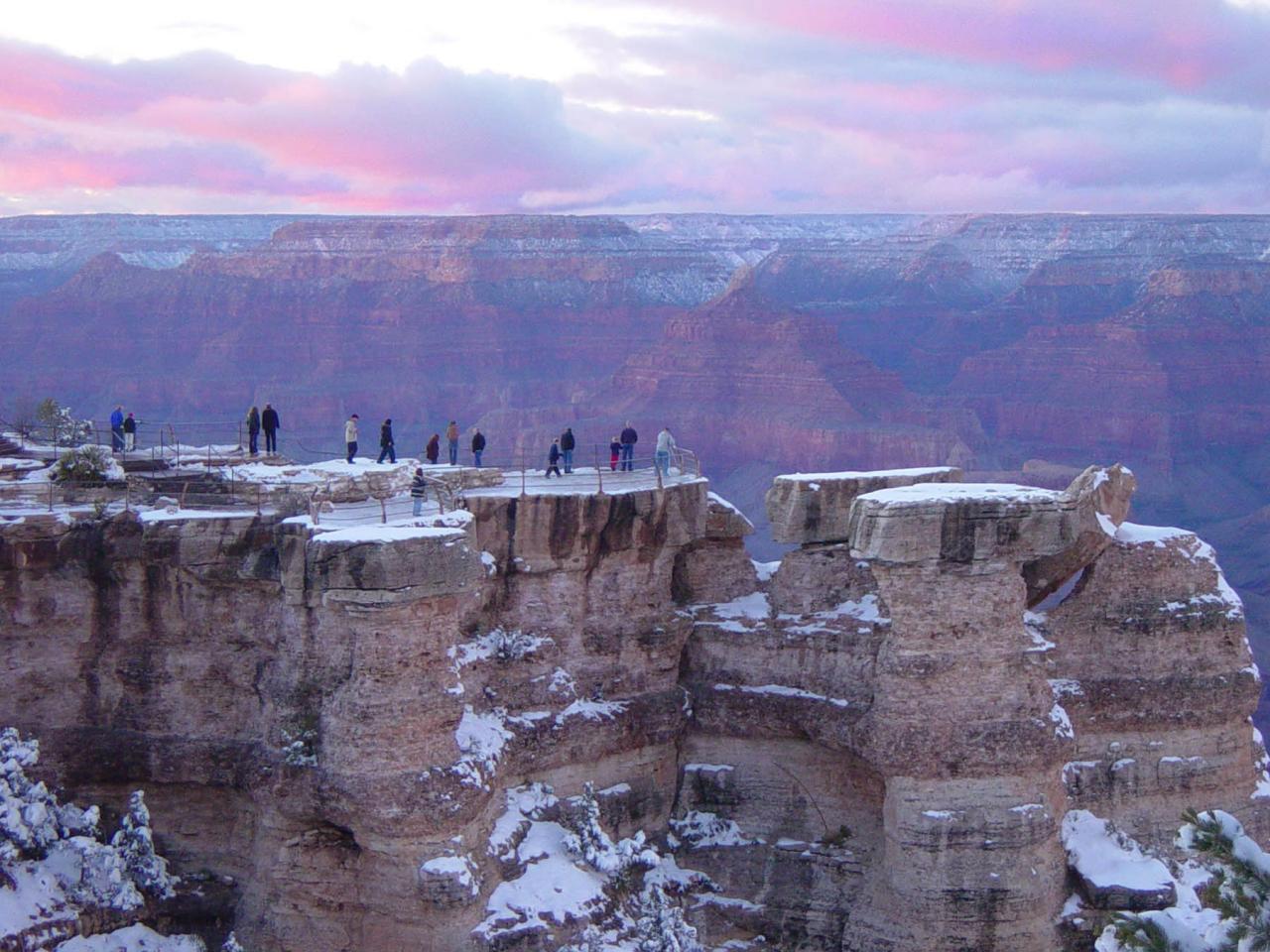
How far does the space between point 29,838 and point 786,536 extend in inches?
611

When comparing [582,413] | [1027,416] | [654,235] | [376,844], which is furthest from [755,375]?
[376,844]

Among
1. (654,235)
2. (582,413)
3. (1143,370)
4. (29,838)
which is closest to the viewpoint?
(29,838)

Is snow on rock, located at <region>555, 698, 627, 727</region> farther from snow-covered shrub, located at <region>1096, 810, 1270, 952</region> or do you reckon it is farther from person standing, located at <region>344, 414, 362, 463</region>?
snow-covered shrub, located at <region>1096, 810, 1270, 952</region>

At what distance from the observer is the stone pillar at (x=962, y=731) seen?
31.5m

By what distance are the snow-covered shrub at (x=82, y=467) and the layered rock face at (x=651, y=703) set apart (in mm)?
2189

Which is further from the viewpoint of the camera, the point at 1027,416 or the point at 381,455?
the point at 1027,416

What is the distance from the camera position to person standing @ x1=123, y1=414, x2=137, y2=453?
3744 cm

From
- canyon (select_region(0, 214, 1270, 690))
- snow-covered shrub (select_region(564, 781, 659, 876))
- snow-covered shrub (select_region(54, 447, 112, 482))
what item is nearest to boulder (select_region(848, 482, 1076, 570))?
snow-covered shrub (select_region(564, 781, 659, 876))

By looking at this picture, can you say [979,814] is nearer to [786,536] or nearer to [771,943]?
[771,943]

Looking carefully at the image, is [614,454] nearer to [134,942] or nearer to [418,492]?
[418,492]

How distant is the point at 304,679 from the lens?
99.3 ft

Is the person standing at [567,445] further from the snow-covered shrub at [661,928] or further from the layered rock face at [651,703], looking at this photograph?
the snow-covered shrub at [661,928]

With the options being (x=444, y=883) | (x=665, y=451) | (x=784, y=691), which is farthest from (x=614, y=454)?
(x=444, y=883)

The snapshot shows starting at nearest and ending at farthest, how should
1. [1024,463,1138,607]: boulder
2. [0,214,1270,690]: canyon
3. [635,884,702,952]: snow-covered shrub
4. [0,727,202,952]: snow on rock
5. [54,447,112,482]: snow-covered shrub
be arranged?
[0,727,202,952]: snow on rock → [635,884,702,952]: snow-covered shrub → [54,447,112,482]: snow-covered shrub → [1024,463,1138,607]: boulder → [0,214,1270,690]: canyon
